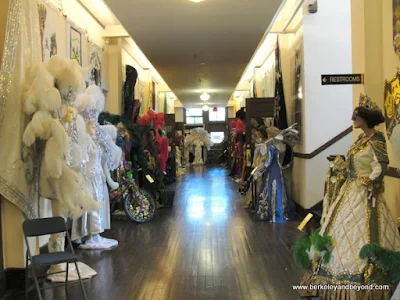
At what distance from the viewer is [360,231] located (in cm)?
326

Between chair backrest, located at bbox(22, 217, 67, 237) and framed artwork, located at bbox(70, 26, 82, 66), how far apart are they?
10.3ft

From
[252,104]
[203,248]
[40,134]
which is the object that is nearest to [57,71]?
[40,134]

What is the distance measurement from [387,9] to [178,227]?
4.10m

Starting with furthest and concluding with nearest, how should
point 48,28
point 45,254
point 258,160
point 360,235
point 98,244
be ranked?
point 258,160
point 98,244
point 48,28
point 45,254
point 360,235

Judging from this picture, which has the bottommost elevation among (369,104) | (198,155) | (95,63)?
(198,155)

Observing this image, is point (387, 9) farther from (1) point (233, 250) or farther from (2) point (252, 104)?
(2) point (252, 104)

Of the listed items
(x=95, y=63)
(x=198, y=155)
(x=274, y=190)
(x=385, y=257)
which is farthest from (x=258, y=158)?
(x=198, y=155)

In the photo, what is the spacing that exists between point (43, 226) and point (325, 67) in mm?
5096

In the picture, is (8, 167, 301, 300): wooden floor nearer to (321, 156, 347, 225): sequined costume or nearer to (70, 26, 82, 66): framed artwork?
(321, 156, 347, 225): sequined costume

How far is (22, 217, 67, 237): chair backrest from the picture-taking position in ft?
11.6

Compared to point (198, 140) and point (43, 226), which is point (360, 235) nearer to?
point (43, 226)

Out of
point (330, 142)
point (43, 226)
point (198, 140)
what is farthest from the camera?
point (198, 140)

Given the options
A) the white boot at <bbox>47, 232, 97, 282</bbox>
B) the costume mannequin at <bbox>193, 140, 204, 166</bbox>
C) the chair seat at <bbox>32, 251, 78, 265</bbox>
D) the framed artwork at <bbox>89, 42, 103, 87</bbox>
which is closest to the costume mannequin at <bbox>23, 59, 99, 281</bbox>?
the white boot at <bbox>47, 232, 97, 282</bbox>

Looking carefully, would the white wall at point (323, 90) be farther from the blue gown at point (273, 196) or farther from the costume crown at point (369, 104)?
the costume crown at point (369, 104)
